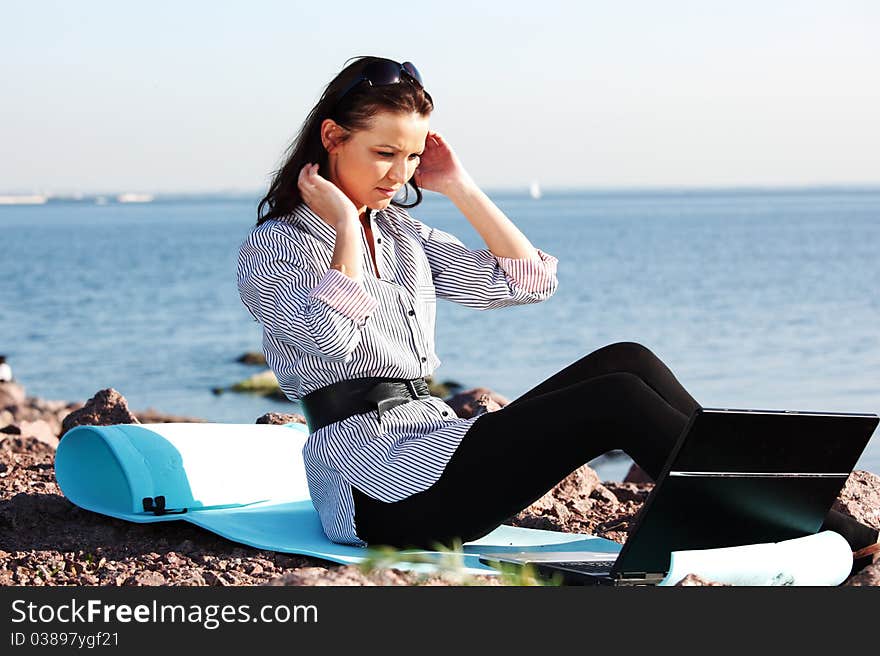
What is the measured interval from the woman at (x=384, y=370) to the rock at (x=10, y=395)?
34.9ft

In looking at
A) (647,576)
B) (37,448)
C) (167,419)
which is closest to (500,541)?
(647,576)

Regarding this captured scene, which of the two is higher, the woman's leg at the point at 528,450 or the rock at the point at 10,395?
the woman's leg at the point at 528,450

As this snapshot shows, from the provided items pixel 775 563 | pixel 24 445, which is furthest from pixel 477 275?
pixel 24 445

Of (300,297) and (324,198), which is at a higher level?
(324,198)

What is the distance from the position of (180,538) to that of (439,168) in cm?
177

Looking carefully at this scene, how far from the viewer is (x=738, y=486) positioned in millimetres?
4020

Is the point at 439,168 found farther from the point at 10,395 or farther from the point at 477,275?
the point at 10,395

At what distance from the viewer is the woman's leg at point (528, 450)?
4.11 metres

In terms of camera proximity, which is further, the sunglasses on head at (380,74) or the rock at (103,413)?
the rock at (103,413)

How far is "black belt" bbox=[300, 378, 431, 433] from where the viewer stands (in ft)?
15.2

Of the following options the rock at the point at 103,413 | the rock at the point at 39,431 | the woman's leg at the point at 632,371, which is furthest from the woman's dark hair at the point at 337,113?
the rock at the point at 39,431

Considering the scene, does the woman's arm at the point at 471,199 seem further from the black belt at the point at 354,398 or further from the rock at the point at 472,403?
the rock at the point at 472,403

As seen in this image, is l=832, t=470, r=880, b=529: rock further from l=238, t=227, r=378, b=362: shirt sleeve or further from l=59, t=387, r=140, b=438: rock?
l=59, t=387, r=140, b=438: rock

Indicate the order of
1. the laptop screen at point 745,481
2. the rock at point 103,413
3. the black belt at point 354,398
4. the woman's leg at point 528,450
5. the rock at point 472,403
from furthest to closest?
the rock at point 103,413 → the rock at point 472,403 → the black belt at point 354,398 → the woman's leg at point 528,450 → the laptop screen at point 745,481
